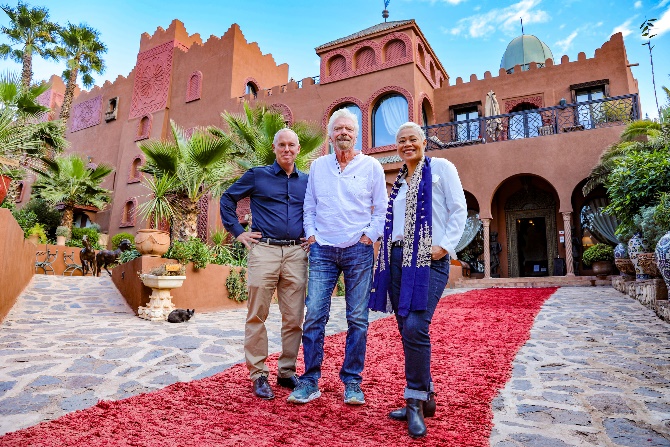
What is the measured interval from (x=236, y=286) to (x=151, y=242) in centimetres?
201

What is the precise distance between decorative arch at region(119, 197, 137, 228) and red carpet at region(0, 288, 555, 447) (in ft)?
57.7

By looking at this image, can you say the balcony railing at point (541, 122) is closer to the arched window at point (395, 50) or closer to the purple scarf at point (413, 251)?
the arched window at point (395, 50)

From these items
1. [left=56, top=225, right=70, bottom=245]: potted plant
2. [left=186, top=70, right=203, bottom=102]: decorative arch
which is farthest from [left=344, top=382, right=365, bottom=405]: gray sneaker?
[left=186, top=70, right=203, bottom=102]: decorative arch

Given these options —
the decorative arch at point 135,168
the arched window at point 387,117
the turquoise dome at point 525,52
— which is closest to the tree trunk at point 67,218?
the decorative arch at point 135,168

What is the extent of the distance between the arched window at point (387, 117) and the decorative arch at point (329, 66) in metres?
1.74

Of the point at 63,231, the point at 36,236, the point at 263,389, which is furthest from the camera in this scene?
the point at 63,231

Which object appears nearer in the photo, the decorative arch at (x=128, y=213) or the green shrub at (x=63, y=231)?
the green shrub at (x=63, y=231)

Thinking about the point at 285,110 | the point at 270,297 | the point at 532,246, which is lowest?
the point at 270,297

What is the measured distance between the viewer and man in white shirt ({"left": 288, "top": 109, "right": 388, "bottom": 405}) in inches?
103

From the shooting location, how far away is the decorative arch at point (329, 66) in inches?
614

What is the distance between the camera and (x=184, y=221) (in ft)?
27.7

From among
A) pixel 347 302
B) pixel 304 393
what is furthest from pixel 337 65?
pixel 304 393

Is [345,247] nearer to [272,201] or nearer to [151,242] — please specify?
[272,201]

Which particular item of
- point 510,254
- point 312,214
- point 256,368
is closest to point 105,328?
point 256,368
